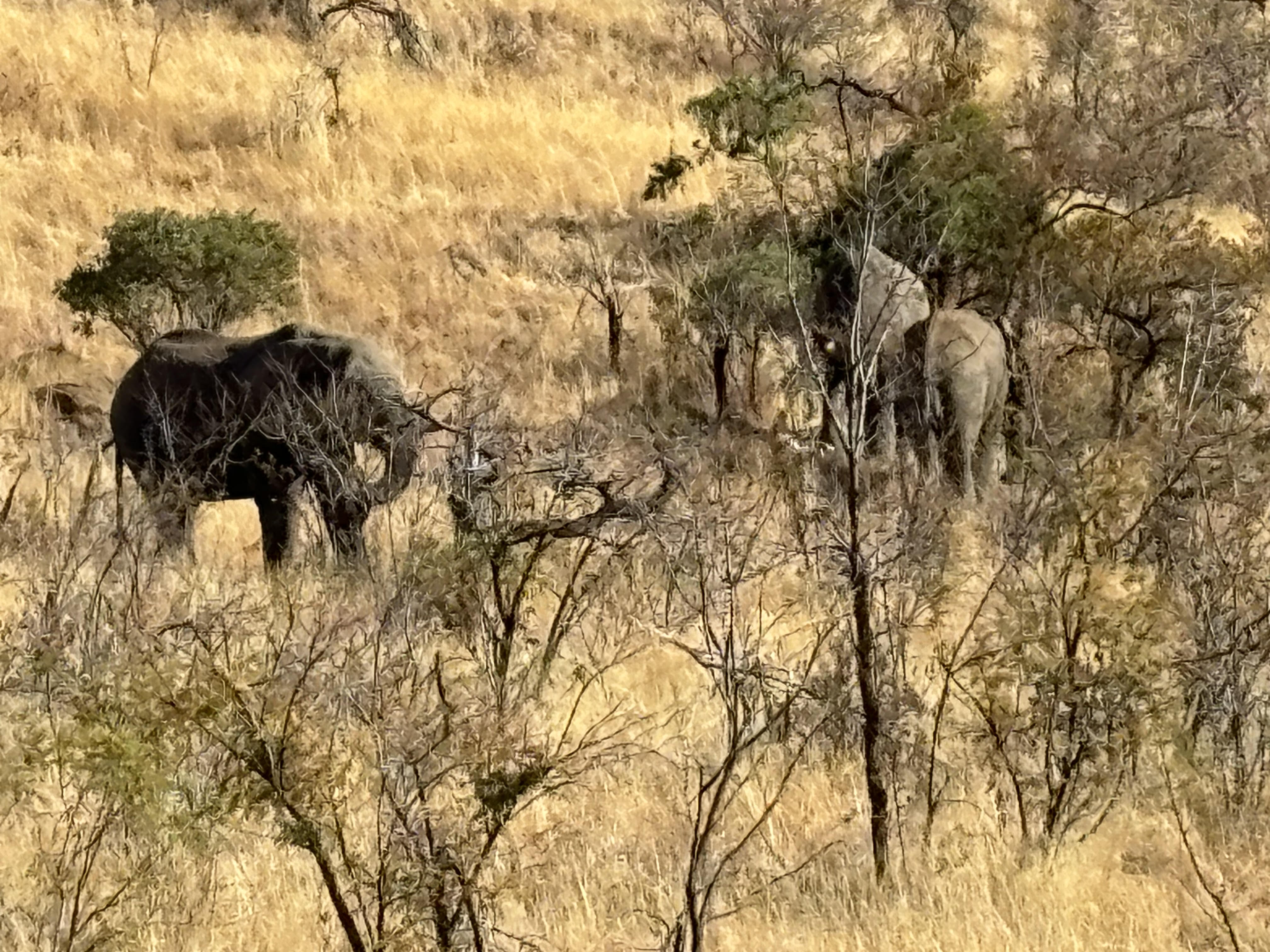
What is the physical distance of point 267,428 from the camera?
28.8 feet

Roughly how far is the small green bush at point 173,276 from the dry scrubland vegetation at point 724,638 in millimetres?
843

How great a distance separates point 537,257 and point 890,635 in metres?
12.3

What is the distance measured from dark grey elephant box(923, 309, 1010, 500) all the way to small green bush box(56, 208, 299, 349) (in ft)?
20.6

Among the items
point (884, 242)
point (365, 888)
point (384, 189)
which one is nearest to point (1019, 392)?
point (884, 242)

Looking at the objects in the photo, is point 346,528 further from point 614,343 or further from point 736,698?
point 614,343

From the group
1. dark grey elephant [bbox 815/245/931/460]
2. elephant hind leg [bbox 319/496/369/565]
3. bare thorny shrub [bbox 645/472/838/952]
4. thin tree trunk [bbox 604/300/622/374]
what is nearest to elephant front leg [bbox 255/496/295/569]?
elephant hind leg [bbox 319/496/369/565]

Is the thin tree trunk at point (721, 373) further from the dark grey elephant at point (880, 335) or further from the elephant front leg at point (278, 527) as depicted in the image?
the elephant front leg at point (278, 527)

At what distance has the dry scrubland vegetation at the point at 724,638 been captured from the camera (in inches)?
173

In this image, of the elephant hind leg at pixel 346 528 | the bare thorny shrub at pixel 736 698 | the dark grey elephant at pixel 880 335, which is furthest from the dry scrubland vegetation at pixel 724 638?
the dark grey elephant at pixel 880 335

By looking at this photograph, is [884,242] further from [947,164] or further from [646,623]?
[646,623]

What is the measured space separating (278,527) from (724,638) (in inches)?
175

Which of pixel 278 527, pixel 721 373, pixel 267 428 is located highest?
pixel 267 428

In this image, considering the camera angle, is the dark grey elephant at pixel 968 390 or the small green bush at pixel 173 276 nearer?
the dark grey elephant at pixel 968 390

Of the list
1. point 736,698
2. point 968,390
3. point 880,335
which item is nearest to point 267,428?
point 880,335
